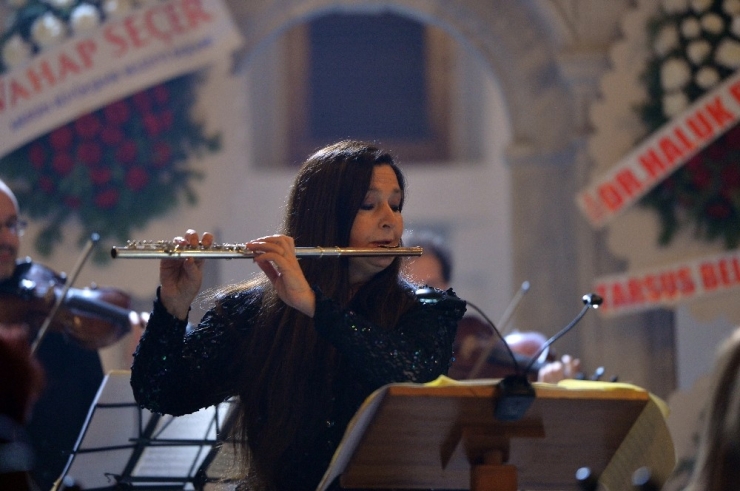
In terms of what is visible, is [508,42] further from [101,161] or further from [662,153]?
[101,161]

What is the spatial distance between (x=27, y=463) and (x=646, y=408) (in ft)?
4.13

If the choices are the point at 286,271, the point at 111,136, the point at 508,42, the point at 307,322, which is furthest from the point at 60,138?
the point at 286,271

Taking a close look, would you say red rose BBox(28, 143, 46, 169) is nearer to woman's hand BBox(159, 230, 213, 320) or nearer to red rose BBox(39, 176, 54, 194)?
red rose BBox(39, 176, 54, 194)

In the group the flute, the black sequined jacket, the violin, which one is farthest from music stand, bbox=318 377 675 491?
the violin

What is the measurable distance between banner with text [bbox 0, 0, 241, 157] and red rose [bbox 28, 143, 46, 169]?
0.09m

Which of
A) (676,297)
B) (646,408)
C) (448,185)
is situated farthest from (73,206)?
(448,185)

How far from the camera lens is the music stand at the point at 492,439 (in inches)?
76.9

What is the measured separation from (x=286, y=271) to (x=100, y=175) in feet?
9.02

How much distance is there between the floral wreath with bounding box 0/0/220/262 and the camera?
464cm

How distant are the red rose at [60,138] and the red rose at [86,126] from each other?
0.16 ft

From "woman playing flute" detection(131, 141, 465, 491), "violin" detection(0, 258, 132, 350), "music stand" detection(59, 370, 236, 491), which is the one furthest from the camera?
"violin" detection(0, 258, 132, 350)

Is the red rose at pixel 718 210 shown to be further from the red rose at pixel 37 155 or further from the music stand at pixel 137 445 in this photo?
the red rose at pixel 37 155

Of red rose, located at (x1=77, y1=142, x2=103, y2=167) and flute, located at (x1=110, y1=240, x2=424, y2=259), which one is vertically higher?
red rose, located at (x1=77, y1=142, x2=103, y2=167)

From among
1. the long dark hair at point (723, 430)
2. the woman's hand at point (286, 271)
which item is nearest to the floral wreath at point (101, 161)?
the woman's hand at point (286, 271)
